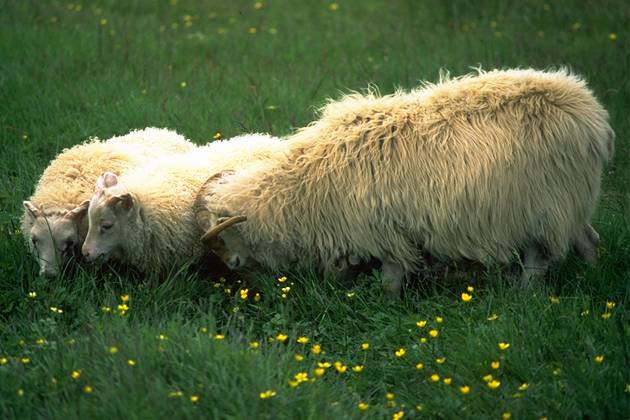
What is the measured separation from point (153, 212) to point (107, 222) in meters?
0.36

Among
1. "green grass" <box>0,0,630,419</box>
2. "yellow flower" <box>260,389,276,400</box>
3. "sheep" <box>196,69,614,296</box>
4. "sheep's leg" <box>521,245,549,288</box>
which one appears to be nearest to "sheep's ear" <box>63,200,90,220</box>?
"green grass" <box>0,0,630,419</box>

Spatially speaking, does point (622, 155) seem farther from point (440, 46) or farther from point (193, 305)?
point (193, 305)

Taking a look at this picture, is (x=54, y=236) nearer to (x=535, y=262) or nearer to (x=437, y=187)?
(x=437, y=187)

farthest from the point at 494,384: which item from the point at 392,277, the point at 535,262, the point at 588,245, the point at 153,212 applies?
the point at 153,212

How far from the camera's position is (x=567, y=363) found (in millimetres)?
4656

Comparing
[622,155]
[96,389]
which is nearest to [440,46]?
[622,155]

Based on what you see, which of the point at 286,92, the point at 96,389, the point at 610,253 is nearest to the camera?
the point at 96,389

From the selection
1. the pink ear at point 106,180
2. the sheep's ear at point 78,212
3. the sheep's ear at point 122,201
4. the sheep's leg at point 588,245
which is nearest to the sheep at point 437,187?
the sheep's leg at point 588,245

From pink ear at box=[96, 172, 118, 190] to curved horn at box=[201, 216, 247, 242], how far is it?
2.83 feet

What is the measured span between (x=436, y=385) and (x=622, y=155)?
416 centimetres

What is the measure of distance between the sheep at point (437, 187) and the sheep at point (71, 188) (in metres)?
0.93

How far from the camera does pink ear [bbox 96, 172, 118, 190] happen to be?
20.1 ft

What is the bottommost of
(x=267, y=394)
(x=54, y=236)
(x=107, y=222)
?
(x=267, y=394)

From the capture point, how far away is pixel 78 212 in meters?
6.04
